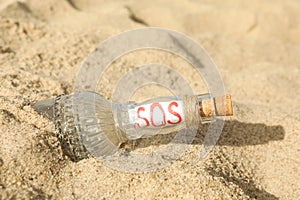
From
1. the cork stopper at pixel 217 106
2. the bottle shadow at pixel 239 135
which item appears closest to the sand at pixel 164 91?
the bottle shadow at pixel 239 135

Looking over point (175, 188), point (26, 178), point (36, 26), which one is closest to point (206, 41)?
point (36, 26)

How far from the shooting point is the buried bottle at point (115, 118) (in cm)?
117

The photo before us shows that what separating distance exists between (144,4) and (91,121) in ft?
6.10

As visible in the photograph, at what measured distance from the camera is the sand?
3.72 ft

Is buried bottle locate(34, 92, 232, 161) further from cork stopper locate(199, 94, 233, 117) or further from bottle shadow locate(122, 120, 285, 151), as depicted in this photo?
bottle shadow locate(122, 120, 285, 151)

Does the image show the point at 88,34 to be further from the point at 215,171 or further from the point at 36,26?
the point at 215,171

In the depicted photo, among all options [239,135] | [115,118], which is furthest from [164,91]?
[115,118]

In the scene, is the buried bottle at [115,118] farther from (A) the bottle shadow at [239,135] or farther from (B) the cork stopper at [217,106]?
(A) the bottle shadow at [239,135]

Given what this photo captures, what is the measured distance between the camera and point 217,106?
1181 mm

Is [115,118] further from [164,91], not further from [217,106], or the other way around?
[164,91]

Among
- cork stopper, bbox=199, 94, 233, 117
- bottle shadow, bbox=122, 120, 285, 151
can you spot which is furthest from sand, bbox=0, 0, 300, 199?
cork stopper, bbox=199, 94, 233, 117

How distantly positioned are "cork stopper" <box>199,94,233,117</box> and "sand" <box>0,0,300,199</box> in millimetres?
204

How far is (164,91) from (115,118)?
2.27 feet

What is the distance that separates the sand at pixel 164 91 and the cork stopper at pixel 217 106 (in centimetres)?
20
